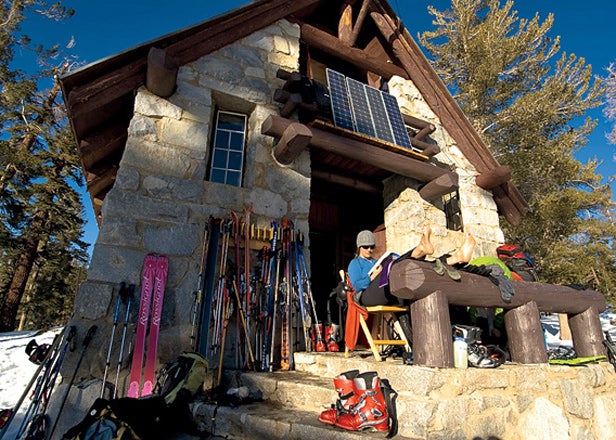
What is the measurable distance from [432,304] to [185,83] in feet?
14.3

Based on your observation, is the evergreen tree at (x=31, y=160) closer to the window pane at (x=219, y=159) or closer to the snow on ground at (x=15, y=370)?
the snow on ground at (x=15, y=370)

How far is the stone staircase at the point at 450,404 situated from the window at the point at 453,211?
3530mm

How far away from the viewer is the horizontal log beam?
2.33m

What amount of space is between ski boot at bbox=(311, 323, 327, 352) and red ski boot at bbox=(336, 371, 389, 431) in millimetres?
2010

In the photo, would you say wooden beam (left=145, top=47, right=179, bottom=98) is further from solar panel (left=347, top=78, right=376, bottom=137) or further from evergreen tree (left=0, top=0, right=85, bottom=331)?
evergreen tree (left=0, top=0, right=85, bottom=331)

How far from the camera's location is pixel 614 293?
1245 centimetres

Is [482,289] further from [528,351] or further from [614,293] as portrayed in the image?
[614,293]

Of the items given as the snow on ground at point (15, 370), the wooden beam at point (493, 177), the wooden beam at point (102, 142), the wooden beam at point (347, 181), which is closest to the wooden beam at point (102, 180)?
the wooden beam at point (102, 142)

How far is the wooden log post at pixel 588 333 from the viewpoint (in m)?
3.44

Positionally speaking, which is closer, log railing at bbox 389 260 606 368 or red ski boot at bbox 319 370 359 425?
red ski boot at bbox 319 370 359 425

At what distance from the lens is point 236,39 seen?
520cm

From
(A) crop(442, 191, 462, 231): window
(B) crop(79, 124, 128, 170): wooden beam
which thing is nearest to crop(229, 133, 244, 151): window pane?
(B) crop(79, 124, 128, 170): wooden beam

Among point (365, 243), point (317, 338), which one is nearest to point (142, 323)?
point (317, 338)

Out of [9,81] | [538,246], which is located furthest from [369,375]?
[9,81]
